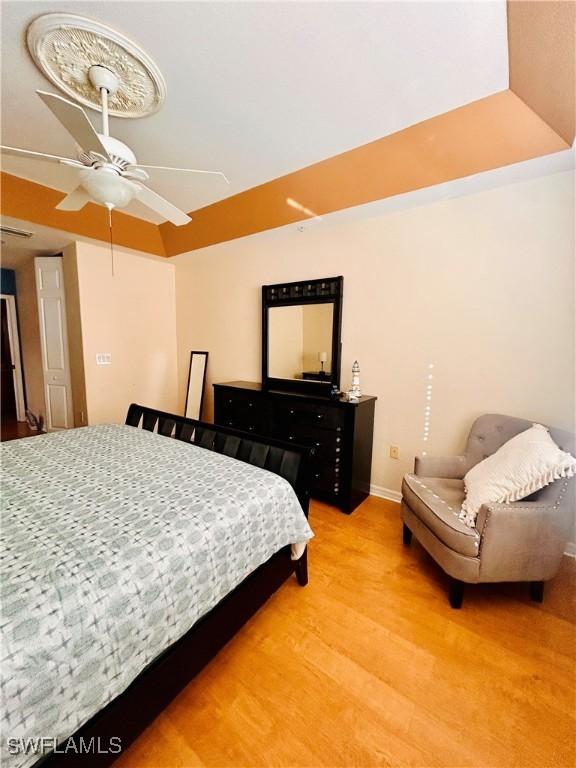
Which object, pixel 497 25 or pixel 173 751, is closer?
pixel 173 751

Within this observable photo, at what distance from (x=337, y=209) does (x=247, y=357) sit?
5.82ft

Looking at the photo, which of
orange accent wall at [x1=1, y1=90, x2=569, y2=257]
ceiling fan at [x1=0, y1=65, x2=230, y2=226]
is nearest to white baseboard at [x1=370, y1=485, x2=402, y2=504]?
orange accent wall at [x1=1, y1=90, x2=569, y2=257]

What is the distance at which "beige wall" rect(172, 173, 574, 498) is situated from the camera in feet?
6.34

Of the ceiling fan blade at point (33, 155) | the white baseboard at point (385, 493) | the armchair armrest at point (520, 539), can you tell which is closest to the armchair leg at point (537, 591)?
the armchair armrest at point (520, 539)

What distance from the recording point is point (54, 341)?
366cm

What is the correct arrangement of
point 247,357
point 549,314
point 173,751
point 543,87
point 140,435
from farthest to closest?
point 247,357 → point 140,435 → point 549,314 → point 543,87 → point 173,751

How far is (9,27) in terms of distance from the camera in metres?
1.30

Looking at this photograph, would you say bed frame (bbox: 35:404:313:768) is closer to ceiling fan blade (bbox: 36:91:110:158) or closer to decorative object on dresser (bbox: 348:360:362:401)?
decorative object on dresser (bbox: 348:360:362:401)

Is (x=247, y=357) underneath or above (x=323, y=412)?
above

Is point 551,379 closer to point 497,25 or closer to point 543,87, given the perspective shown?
point 543,87

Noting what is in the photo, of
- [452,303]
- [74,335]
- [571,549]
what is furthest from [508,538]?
[74,335]

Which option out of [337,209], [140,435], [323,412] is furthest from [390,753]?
[337,209]

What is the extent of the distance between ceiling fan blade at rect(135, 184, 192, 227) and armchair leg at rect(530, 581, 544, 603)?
2802mm

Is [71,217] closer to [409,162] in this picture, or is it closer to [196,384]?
[196,384]
